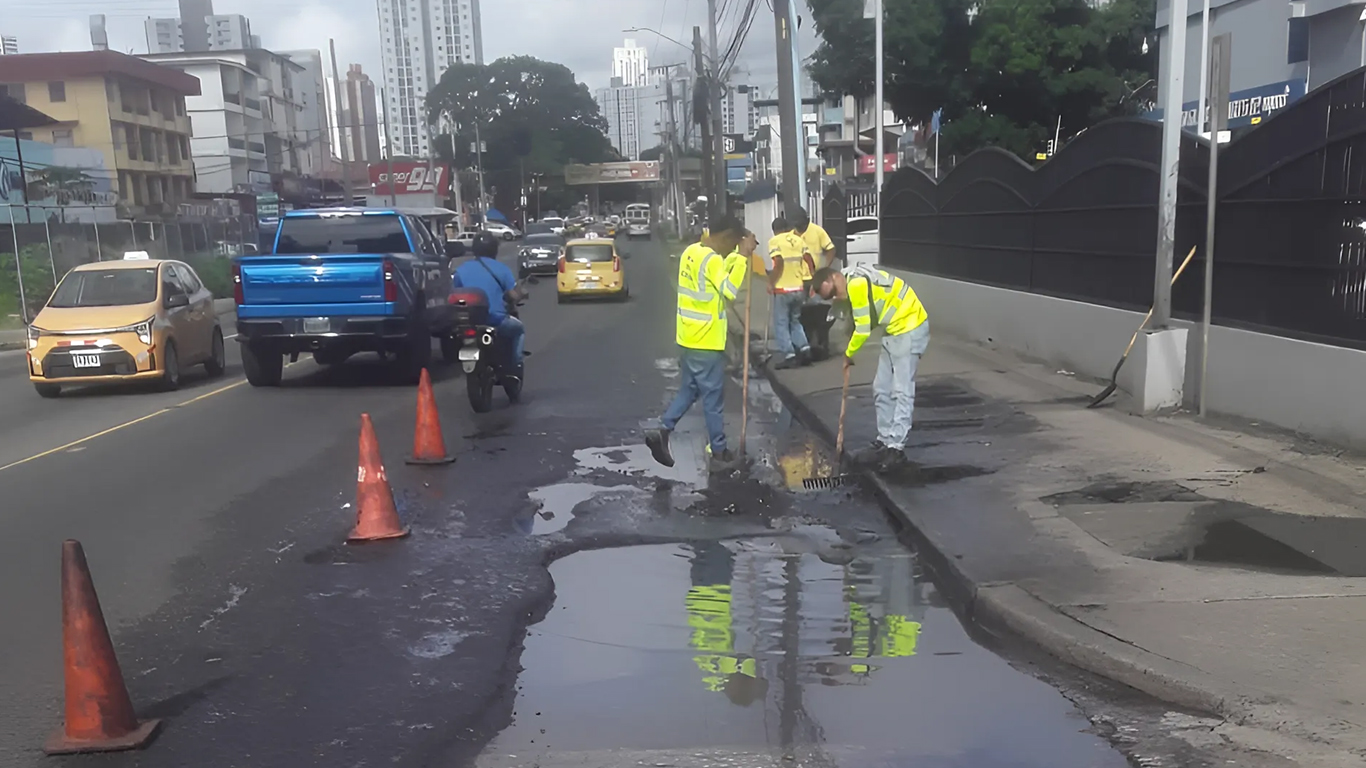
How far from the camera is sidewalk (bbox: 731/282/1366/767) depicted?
15.3 ft

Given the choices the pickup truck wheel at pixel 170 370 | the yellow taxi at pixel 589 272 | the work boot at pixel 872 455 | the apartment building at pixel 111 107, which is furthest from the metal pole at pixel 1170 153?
the apartment building at pixel 111 107

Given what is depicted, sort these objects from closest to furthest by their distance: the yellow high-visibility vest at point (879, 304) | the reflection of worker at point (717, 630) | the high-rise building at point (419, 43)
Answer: the reflection of worker at point (717, 630)
the yellow high-visibility vest at point (879, 304)
the high-rise building at point (419, 43)

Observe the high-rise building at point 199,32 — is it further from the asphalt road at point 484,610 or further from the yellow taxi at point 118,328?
→ the asphalt road at point 484,610

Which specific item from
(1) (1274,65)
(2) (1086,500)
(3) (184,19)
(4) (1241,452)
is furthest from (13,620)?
(3) (184,19)

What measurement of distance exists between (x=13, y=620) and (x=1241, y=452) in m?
7.71

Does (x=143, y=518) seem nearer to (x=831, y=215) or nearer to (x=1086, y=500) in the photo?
(x=1086, y=500)

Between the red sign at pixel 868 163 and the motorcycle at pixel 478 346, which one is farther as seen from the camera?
the red sign at pixel 868 163

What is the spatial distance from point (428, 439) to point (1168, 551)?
19.3ft

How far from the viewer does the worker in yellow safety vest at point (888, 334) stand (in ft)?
28.0

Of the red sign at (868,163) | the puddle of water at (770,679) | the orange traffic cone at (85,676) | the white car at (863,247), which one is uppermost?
the red sign at (868,163)

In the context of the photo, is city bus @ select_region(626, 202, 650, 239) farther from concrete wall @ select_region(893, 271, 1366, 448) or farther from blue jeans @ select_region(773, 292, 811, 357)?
concrete wall @ select_region(893, 271, 1366, 448)

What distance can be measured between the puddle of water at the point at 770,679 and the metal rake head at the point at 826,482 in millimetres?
1877

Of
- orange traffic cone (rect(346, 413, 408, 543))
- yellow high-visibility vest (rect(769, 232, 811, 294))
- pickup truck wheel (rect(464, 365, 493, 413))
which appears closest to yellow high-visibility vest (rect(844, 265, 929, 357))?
orange traffic cone (rect(346, 413, 408, 543))

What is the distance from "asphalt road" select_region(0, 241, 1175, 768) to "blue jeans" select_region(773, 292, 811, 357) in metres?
4.49
